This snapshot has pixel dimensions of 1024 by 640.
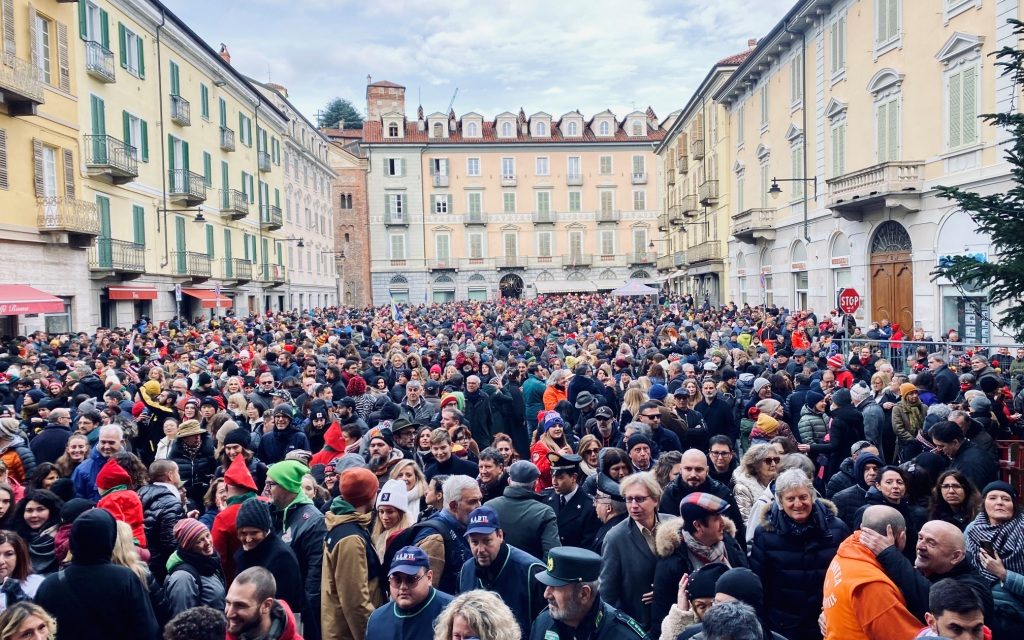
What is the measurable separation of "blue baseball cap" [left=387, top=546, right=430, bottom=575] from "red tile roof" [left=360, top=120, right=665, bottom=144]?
59.9 metres

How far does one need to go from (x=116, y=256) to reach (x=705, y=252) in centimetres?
2830

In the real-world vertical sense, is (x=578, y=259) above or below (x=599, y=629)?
above

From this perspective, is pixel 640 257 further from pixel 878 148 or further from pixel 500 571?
pixel 500 571

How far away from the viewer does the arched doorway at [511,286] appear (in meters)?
63.9

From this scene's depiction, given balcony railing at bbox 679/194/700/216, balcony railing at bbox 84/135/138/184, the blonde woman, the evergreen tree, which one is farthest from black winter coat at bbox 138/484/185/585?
balcony railing at bbox 679/194/700/216

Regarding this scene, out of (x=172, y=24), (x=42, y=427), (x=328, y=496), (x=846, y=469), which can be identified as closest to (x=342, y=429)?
(x=328, y=496)

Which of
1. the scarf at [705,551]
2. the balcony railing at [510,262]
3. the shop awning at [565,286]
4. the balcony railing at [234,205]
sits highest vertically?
the balcony railing at [234,205]

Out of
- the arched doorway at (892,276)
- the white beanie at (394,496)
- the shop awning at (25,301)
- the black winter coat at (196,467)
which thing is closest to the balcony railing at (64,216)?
the shop awning at (25,301)

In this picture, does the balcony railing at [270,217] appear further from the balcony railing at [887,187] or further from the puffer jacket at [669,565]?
the puffer jacket at [669,565]

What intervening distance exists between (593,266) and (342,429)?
57236mm

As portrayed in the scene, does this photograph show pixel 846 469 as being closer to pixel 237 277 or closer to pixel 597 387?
pixel 597 387

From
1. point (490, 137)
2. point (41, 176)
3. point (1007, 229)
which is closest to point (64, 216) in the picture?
point (41, 176)

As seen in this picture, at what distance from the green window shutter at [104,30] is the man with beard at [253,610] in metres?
25.2

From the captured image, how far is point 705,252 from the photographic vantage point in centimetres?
4091
